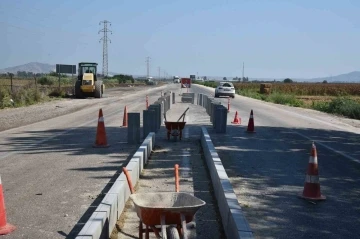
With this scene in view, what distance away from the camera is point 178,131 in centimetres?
1406

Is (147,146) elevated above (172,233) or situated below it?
below

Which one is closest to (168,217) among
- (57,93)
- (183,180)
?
(183,180)

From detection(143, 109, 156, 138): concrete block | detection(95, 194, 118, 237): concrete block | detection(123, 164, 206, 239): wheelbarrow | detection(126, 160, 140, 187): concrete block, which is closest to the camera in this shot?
detection(123, 164, 206, 239): wheelbarrow

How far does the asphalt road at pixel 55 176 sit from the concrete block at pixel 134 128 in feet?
1.04

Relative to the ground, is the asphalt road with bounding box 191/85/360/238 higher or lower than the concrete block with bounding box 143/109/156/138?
lower

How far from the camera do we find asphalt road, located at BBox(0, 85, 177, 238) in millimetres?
6574

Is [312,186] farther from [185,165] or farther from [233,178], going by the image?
[185,165]

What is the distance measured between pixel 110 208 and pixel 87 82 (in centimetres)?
3662

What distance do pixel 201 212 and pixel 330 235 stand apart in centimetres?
177

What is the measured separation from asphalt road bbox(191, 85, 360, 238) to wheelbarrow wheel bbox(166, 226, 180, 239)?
138 cm

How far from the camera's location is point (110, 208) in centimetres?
612

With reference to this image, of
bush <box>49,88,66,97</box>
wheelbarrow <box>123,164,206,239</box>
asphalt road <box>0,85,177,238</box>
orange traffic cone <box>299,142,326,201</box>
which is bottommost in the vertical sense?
bush <box>49,88,66,97</box>

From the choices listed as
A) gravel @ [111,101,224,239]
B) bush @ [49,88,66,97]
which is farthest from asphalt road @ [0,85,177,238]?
bush @ [49,88,66,97]

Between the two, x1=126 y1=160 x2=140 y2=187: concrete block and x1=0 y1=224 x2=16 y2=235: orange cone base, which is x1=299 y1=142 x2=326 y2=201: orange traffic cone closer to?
x1=126 y1=160 x2=140 y2=187: concrete block
